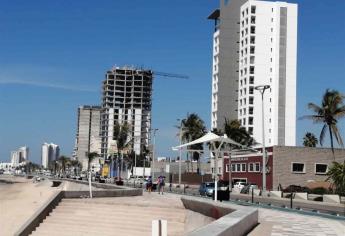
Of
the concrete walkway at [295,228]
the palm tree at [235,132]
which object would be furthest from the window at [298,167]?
the concrete walkway at [295,228]

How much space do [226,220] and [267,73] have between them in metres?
122

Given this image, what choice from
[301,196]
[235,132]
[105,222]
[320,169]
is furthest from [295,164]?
[105,222]

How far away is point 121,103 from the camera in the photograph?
19688 cm

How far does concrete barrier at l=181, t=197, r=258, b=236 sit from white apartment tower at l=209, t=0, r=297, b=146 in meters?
107

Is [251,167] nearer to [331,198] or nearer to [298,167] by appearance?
[298,167]

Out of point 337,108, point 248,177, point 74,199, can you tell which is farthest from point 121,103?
point 74,199

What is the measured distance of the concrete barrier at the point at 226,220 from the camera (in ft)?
35.4

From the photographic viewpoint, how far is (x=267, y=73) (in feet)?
438

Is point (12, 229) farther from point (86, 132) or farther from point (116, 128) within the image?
point (86, 132)

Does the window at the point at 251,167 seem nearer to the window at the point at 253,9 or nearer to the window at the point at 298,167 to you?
the window at the point at 298,167

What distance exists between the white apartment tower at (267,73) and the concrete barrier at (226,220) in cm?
10667

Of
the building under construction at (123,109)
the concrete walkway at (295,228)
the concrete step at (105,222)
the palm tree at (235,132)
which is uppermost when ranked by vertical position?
the building under construction at (123,109)

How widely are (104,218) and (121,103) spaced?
16649 centimetres

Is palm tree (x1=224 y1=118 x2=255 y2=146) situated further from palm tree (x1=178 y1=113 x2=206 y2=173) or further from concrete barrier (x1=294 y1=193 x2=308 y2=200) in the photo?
concrete barrier (x1=294 y1=193 x2=308 y2=200)
